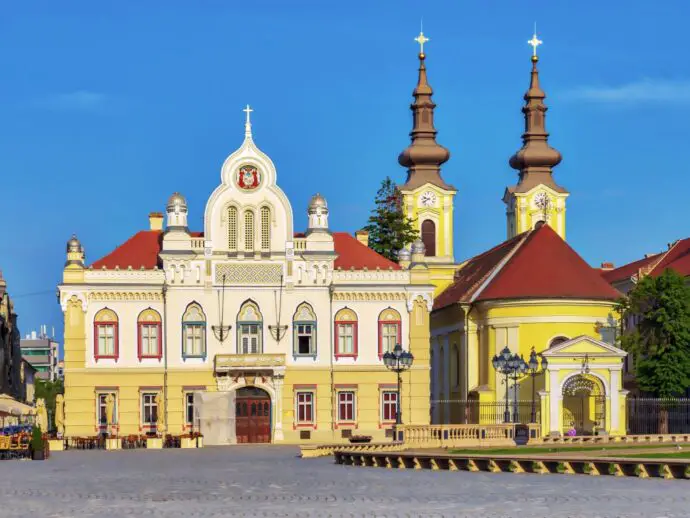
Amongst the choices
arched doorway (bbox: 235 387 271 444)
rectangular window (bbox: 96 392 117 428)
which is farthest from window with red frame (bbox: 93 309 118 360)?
arched doorway (bbox: 235 387 271 444)

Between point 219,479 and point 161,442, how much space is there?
29819 mm

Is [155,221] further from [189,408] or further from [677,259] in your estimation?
[677,259]

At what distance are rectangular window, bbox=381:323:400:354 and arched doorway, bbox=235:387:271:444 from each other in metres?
5.86

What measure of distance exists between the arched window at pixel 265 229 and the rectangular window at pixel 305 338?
3917 millimetres

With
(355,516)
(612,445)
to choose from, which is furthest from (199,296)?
(355,516)

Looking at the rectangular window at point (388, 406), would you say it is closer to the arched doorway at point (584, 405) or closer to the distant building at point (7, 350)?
the arched doorway at point (584, 405)

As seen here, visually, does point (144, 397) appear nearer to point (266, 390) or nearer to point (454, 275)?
point (266, 390)

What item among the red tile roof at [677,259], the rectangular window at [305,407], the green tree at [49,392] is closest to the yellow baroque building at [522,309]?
the rectangular window at [305,407]

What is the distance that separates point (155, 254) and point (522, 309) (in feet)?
57.8

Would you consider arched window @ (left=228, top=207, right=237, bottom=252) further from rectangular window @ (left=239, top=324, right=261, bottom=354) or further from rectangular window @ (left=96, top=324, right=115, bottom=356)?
rectangular window @ (left=96, top=324, right=115, bottom=356)

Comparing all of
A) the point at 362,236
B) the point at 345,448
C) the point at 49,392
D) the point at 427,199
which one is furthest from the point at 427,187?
the point at 49,392

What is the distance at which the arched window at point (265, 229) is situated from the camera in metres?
78.7

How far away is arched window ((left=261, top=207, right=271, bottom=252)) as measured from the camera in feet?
258

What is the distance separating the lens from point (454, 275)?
99.6 meters
